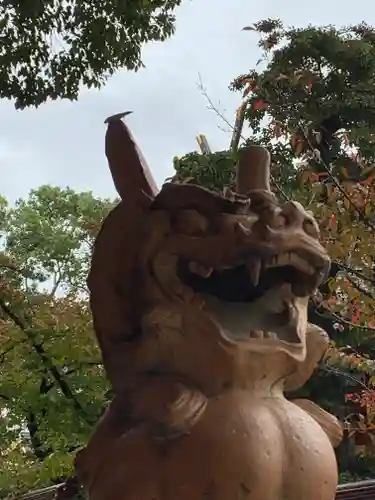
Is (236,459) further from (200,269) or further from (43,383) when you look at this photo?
(43,383)

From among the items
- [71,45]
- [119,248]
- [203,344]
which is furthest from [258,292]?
[71,45]

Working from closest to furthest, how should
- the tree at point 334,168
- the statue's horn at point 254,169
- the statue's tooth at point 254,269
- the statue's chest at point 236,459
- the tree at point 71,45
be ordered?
the statue's chest at point 236,459, the statue's tooth at point 254,269, the statue's horn at point 254,169, the tree at point 334,168, the tree at point 71,45

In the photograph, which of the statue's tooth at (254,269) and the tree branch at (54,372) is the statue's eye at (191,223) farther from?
the tree branch at (54,372)

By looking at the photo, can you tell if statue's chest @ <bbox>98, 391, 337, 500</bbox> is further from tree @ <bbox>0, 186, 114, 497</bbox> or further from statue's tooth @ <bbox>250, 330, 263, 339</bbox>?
tree @ <bbox>0, 186, 114, 497</bbox>

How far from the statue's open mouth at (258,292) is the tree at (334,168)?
1.26 m

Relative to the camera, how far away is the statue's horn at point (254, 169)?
2201 millimetres

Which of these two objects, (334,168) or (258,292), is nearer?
(258,292)

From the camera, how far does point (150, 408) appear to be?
183cm

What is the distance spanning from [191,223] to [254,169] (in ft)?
1.23

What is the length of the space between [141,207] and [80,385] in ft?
12.1

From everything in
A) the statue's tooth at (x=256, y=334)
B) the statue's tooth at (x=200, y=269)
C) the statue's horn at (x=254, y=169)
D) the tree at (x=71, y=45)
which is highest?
the tree at (x=71, y=45)

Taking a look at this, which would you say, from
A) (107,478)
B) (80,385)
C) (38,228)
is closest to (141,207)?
(107,478)

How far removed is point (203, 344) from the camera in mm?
1856

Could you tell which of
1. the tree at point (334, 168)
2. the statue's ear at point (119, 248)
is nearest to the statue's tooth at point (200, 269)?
the statue's ear at point (119, 248)
